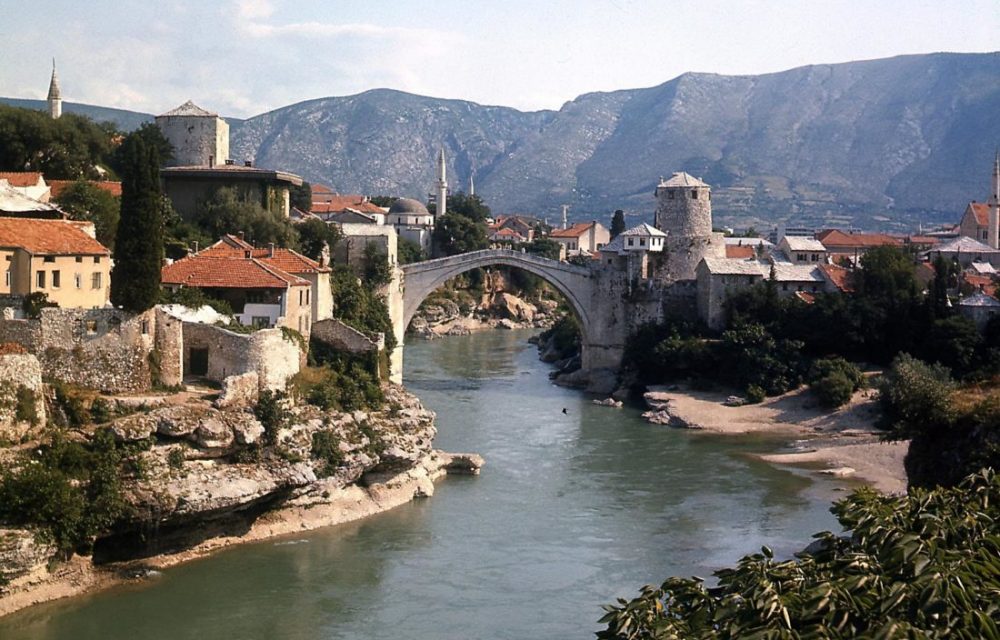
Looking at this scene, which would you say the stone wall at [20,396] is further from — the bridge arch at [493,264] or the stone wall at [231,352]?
the bridge arch at [493,264]

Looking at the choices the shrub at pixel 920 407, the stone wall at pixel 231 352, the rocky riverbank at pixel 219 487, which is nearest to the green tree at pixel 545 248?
the shrub at pixel 920 407

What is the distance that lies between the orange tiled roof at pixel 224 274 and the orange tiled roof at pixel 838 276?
2516 cm

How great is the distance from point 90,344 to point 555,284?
29518 millimetres

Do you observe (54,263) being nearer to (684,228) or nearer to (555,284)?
(555,284)

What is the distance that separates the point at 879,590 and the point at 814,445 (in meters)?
24.5

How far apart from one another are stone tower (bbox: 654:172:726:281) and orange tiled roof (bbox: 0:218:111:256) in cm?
2913

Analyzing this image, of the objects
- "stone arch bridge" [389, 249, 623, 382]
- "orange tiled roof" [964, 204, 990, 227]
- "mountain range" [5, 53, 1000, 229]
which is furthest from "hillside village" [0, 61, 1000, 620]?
"mountain range" [5, 53, 1000, 229]

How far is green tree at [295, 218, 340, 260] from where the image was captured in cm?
4141

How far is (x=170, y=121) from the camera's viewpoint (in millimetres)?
44469

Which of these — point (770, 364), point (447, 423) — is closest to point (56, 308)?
point (447, 423)

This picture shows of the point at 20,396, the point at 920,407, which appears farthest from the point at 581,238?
the point at 20,396

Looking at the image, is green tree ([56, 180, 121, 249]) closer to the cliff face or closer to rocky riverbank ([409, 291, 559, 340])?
rocky riverbank ([409, 291, 559, 340])

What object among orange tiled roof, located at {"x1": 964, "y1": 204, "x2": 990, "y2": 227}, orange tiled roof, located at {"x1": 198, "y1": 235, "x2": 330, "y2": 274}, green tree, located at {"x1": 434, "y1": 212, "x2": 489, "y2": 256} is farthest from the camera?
green tree, located at {"x1": 434, "y1": 212, "x2": 489, "y2": 256}

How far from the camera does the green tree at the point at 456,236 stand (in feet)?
233
